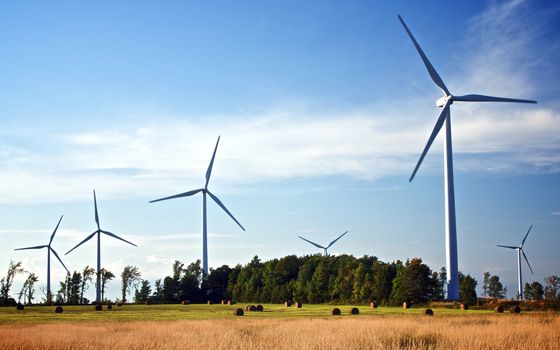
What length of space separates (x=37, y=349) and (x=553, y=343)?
2524 centimetres

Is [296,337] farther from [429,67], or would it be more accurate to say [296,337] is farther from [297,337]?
[429,67]

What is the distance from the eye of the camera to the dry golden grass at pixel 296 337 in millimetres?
30562

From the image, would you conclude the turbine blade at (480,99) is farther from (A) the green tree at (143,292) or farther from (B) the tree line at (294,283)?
(A) the green tree at (143,292)

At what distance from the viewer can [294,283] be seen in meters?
126

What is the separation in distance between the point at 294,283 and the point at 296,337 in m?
93.9

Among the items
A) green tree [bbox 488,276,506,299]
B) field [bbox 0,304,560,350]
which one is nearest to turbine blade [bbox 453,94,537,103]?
field [bbox 0,304,560,350]

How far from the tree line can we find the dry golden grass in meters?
49.6

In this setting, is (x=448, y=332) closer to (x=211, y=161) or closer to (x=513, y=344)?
(x=513, y=344)

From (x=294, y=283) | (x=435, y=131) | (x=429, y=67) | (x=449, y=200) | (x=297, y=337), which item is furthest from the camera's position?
(x=294, y=283)

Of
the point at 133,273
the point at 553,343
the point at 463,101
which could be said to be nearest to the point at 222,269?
the point at 133,273

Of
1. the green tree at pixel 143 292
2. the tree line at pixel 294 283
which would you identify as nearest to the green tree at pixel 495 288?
the tree line at pixel 294 283

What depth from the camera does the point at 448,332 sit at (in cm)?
3597

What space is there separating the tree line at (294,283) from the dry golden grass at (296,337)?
163 ft

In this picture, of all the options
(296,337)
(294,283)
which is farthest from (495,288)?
(296,337)
